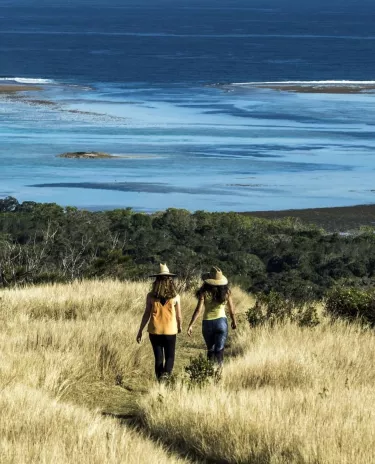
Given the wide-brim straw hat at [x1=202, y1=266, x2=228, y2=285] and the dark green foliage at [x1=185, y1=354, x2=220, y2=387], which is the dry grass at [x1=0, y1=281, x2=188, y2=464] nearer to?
the dark green foliage at [x1=185, y1=354, x2=220, y2=387]

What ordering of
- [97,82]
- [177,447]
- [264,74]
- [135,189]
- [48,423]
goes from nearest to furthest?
[48,423] < [177,447] < [135,189] < [97,82] < [264,74]

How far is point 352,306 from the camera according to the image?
14906mm

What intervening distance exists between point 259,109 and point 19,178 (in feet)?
87.1

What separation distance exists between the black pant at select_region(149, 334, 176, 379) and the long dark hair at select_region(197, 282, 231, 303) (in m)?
0.67

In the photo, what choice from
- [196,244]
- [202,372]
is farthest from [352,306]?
[196,244]

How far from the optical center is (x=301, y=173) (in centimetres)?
4744

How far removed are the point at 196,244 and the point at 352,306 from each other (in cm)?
2005

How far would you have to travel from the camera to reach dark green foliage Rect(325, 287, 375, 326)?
14.6m

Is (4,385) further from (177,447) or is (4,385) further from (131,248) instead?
(131,248)

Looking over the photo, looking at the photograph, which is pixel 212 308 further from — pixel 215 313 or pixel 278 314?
pixel 278 314

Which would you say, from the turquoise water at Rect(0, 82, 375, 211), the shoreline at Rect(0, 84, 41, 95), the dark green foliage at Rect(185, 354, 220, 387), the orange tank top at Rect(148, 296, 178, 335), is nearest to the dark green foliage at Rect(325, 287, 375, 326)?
the orange tank top at Rect(148, 296, 178, 335)

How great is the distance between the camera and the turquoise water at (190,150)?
43.5 metres

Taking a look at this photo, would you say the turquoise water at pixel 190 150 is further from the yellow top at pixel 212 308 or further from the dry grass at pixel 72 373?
the yellow top at pixel 212 308

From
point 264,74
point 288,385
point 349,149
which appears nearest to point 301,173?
point 349,149
